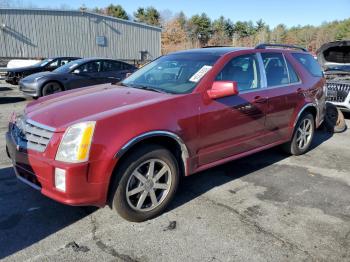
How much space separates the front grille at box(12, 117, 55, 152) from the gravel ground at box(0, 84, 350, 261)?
0.78m

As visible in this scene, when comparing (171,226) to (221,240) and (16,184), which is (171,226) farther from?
(16,184)

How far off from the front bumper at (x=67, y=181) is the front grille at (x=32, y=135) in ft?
0.22

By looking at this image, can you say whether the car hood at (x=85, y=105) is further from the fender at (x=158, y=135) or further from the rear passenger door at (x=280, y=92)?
the rear passenger door at (x=280, y=92)

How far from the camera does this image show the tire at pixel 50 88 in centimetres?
1111

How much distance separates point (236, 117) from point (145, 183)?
1.42m

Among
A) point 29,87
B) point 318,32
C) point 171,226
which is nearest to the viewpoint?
point 171,226

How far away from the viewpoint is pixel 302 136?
5.89 meters

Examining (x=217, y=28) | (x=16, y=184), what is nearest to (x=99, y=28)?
(x=16, y=184)

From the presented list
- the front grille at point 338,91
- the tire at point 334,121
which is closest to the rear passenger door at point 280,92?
the tire at point 334,121

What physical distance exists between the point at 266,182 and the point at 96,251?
98.7 inches

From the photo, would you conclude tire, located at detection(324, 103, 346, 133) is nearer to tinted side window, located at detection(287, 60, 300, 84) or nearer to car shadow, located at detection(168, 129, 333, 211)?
car shadow, located at detection(168, 129, 333, 211)

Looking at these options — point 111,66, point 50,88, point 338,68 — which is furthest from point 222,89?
point 111,66

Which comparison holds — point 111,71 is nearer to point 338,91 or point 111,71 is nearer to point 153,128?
point 338,91

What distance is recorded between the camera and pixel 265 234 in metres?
3.43
